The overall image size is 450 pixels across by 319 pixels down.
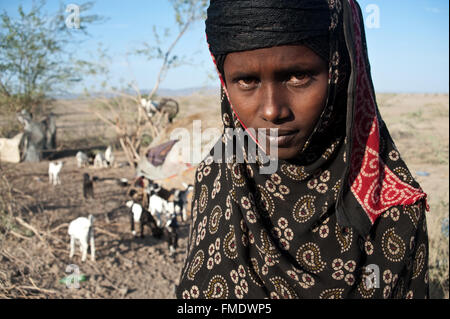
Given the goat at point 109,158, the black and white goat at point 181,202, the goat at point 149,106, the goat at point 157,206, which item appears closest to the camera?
the goat at point 157,206

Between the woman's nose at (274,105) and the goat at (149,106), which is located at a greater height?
the woman's nose at (274,105)

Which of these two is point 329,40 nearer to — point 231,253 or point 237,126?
point 237,126

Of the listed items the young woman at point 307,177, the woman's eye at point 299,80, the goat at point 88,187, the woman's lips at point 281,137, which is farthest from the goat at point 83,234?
the woman's eye at point 299,80

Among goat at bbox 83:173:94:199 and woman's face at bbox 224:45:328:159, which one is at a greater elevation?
woman's face at bbox 224:45:328:159

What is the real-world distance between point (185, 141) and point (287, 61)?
6252mm

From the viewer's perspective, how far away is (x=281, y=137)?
3.40ft

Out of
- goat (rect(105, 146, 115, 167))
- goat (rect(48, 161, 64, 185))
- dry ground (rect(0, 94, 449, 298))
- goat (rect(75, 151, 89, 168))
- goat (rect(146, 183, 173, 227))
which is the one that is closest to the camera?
dry ground (rect(0, 94, 449, 298))

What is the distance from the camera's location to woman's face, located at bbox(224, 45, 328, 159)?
0.97 m

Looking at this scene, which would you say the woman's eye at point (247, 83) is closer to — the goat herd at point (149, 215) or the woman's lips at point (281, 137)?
the woman's lips at point (281, 137)

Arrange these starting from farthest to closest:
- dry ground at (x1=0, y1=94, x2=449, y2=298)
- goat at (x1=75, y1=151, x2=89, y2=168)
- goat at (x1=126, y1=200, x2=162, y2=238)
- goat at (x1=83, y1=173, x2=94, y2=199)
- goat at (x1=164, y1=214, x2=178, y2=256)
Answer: goat at (x1=75, y1=151, x2=89, y2=168)
goat at (x1=83, y1=173, x2=94, y2=199)
goat at (x1=126, y1=200, x2=162, y2=238)
goat at (x1=164, y1=214, x2=178, y2=256)
dry ground at (x1=0, y1=94, x2=449, y2=298)

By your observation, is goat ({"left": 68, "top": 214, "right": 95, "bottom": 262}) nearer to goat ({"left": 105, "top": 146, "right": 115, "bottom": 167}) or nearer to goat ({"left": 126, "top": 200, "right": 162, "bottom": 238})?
goat ({"left": 126, "top": 200, "right": 162, "bottom": 238})

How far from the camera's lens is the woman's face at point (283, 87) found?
0.97 meters

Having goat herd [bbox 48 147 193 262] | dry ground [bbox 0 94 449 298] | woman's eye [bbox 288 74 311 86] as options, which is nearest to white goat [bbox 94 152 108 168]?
dry ground [bbox 0 94 449 298]

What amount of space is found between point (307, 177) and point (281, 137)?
0.21 meters
